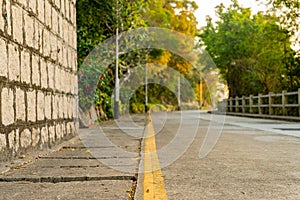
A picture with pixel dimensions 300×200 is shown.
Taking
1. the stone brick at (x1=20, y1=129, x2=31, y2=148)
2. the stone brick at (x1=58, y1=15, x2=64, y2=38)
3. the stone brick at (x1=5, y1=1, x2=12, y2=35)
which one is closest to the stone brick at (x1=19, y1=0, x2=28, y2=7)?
the stone brick at (x1=5, y1=1, x2=12, y2=35)

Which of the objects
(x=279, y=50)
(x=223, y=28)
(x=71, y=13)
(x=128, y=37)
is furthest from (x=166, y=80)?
(x=71, y=13)

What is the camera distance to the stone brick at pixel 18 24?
248 inches

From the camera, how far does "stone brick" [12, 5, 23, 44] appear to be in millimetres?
6297

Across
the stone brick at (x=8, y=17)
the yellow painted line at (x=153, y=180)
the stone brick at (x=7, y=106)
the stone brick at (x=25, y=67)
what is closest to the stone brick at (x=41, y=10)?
the stone brick at (x=25, y=67)

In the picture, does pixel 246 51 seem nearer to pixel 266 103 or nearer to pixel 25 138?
Result: pixel 266 103

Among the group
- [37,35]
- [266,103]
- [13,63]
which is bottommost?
[266,103]

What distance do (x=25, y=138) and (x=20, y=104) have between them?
0.52m

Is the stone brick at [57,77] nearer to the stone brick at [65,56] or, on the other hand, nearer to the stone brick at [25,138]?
the stone brick at [65,56]

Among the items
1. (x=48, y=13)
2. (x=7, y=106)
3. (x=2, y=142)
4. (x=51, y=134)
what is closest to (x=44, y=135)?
(x=51, y=134)

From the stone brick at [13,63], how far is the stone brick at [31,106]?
0.51m

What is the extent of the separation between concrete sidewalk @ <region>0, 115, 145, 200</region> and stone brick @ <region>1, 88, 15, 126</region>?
535 mm

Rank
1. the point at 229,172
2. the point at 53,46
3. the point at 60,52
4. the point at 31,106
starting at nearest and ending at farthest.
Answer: the point at 229,172 → the point at 31,106 → the point at 53,46 → the point at 60,52

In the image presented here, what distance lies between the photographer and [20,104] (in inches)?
253

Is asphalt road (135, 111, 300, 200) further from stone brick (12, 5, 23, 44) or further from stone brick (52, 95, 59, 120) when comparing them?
stone brick (12, 5, 23, 44)
